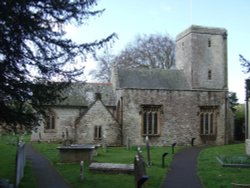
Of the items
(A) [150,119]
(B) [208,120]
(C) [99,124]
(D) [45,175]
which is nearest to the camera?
(D) [45,175]

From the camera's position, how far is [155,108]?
1492 inches

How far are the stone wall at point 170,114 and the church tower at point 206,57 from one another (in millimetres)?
3242

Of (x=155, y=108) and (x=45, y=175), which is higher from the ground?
(x=155, y=108)

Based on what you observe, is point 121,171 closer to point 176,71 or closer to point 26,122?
point 26,122

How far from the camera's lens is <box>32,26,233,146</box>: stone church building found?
36.7 meters

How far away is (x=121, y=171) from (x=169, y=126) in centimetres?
2032

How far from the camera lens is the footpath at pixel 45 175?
15.5 metres

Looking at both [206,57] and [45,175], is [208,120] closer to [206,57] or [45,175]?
[206,57]

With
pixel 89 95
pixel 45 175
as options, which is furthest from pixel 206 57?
pixel 45 175

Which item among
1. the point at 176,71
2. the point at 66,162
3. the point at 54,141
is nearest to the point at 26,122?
the point at 66,162

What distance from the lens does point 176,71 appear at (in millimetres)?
42625

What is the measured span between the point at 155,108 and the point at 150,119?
1.07 metres

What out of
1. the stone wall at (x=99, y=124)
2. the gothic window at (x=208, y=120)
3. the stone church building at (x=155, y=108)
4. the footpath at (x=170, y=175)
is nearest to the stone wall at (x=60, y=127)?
the stone church building at (x=155, y=108)

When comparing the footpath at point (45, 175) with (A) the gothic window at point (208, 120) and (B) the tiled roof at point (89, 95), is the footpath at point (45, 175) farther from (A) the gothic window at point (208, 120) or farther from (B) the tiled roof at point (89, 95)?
(A) the gothic window at point (208, 120)
